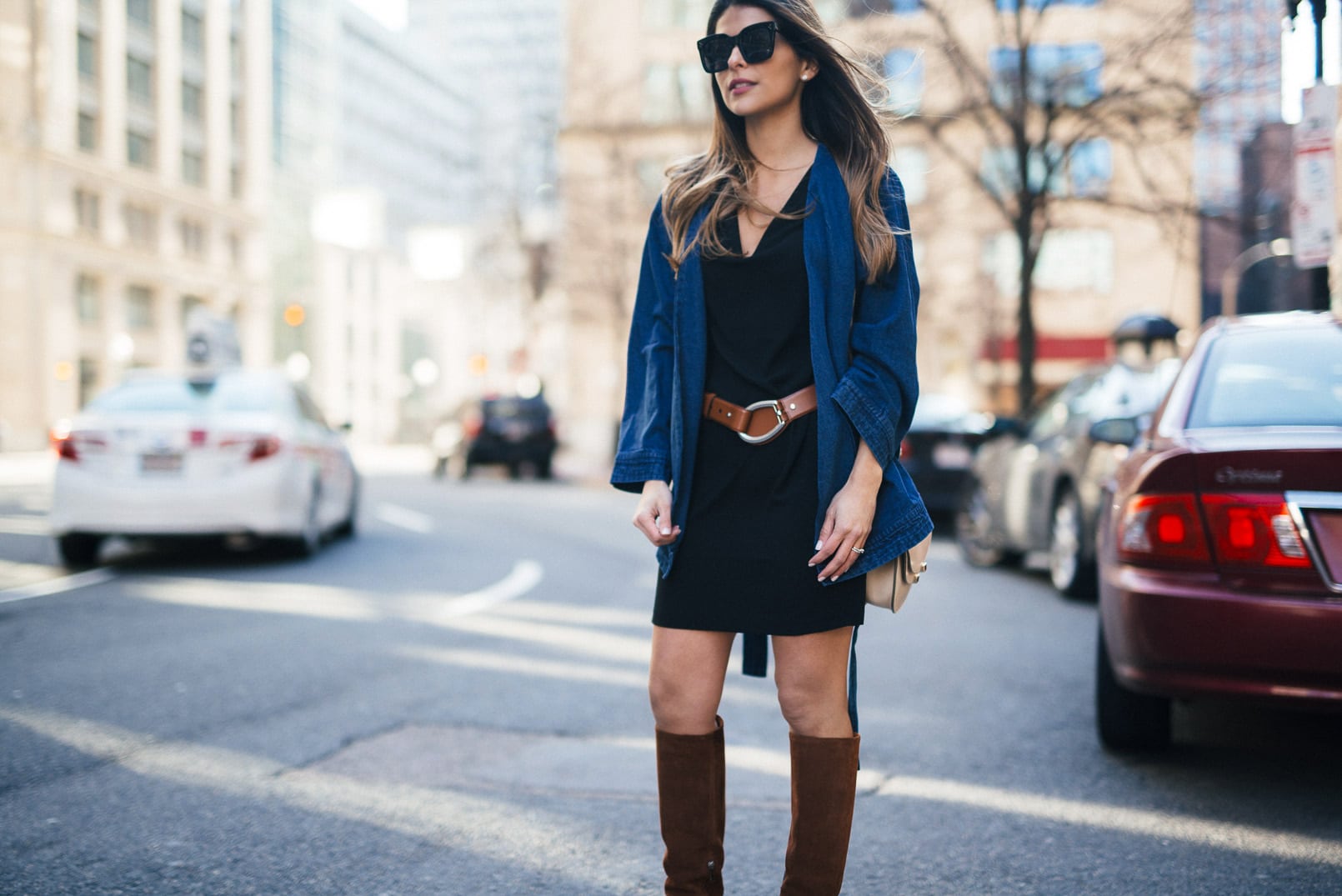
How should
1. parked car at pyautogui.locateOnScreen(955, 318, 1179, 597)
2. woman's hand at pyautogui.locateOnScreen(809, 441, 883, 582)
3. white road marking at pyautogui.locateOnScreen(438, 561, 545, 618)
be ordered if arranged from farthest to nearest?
parked car at pyautogui.locateOnScreen(955, 318, 1179, 597), white road marking at pyautogui.locateOnScreen(438, 561, 545, 618), woman's hand at pyautogui.locateOnScreen(809, 441, 883, 582)

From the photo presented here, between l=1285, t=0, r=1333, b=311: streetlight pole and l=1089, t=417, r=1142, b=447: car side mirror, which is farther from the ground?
l=1285, t=0, r=1333, b=311: streetlight pole

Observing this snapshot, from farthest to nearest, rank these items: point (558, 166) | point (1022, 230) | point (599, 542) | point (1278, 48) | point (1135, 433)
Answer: point (558, 166)
point (1022, 230)
point (1278, 48)
point (599, 542)
point (1135, 433)

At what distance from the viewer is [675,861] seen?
2359 mm

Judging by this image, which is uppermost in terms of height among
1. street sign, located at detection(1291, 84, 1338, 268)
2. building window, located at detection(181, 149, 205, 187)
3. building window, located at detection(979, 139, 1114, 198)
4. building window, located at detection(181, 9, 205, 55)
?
building window, located at detection(181, 149, 205, 187)

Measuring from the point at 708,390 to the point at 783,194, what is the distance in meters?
0.40

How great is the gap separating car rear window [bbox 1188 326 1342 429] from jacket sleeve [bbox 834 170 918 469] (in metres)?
2.17

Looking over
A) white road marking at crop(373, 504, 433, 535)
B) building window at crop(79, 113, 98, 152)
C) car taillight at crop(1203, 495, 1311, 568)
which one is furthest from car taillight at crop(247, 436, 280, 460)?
building window at crop(79, 113, 98, 152)

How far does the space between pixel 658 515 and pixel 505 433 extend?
72.2 ft

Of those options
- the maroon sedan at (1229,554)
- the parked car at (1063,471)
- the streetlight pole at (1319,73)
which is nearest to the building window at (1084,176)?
the parked car at (1063,471)

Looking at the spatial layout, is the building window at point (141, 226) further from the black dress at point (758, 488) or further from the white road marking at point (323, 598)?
the black dress at point (758, 488)

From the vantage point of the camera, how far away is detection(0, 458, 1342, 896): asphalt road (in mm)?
3152

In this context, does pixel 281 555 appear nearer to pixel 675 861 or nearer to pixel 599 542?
pixel 599 542

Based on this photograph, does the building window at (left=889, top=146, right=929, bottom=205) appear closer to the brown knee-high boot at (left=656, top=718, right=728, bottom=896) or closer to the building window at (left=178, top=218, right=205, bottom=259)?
the building window at (left=178, top=218, right=205, bottom=259)

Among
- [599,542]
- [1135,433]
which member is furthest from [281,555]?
[1135,433]
